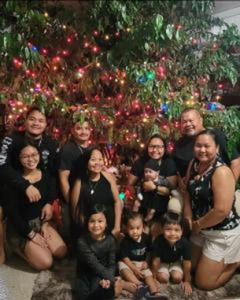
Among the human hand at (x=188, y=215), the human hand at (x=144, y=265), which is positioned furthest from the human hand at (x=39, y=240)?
the human hand at (x=188, y=215)

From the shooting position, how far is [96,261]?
152cm

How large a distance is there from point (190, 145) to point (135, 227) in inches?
18.8

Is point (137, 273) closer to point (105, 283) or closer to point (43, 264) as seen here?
point (105, 283)

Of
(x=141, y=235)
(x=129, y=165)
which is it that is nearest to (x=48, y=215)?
(x=141, y=235)

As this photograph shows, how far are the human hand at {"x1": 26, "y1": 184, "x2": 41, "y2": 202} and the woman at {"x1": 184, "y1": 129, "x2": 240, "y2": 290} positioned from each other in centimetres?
68

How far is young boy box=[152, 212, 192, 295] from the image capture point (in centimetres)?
161

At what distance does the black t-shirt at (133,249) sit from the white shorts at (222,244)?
0.86 feet

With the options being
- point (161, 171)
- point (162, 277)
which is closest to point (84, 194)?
point (161, 171)

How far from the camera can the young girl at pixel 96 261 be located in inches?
59.1

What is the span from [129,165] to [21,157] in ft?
2.98

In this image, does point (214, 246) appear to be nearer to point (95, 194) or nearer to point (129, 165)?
point (95, 194)

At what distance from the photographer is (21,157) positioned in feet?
5.51

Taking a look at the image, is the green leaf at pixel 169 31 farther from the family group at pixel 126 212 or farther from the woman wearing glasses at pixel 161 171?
the woman wearing glasses at pixel 161 171

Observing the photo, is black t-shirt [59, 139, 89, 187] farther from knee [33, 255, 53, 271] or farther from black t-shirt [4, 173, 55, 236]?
knee [33, 255, 53, 271]
